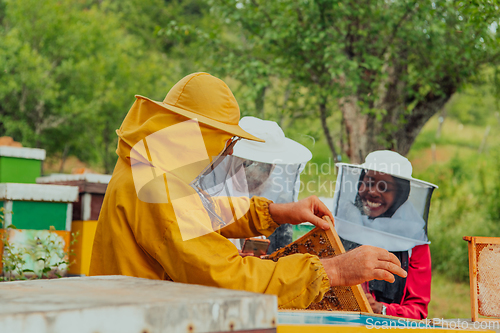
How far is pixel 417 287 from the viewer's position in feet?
9.18

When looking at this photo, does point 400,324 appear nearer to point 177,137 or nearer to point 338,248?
point 338,248

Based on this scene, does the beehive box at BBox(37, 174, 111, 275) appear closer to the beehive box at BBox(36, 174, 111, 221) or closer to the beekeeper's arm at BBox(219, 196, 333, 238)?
the beehive box at BBox(36, 174, 111, 221)

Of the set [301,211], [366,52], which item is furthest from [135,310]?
[366,52]

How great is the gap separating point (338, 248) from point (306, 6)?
4738mm

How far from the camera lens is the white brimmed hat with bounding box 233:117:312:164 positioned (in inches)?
139

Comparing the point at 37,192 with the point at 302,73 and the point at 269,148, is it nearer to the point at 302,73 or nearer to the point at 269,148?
the point at 269,148

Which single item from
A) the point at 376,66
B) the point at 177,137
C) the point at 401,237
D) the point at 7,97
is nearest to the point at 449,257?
the point at 376,66

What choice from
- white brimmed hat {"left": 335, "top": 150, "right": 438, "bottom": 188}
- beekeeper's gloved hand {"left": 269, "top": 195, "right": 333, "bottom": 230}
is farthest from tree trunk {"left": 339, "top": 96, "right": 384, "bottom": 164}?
beekeeper's gloved hand {"left": 269, "top": 195, "right": 333, "bottom": 230}

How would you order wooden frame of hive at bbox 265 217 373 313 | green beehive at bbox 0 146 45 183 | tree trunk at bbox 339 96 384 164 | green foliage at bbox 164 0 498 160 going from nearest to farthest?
wooden frame of hive at bbox 265 217 373 313 < green beehive at bbox 0 146 45 183 < green foliage at bbox 164 0 498 160 < tree trunk at bbox 339 96 384 164

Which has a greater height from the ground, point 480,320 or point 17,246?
point 17,246

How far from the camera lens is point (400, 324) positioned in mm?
1453

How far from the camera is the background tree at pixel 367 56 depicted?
18.9 ft

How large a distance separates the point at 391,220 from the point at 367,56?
10.5 feet

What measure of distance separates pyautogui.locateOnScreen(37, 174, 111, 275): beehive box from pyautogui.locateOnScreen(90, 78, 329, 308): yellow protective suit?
206cm
